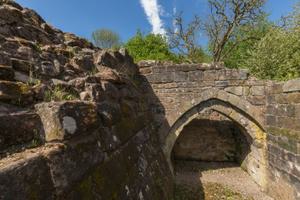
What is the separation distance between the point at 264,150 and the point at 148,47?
14.3m

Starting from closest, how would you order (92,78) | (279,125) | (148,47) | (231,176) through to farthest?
(92,78) < (279,125) < (231,176) < (148,47)

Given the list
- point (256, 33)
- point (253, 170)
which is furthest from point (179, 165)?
point (256, 33)

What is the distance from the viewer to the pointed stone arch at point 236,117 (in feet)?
18.5

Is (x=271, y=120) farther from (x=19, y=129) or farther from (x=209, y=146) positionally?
(x=19, y=129)

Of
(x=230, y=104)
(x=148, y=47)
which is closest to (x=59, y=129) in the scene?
(x=230, y=104)

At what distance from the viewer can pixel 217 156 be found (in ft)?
27.3

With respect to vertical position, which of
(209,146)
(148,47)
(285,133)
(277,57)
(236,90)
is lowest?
(209,146)

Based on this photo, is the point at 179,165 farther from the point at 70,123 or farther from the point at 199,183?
the point at 70,123

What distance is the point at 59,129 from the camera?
5.05 feet

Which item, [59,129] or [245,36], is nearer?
[59,129]

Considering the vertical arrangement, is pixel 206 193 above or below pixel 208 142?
below

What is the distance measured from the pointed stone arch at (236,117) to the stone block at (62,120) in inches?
173

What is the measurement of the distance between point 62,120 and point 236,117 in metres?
5.32

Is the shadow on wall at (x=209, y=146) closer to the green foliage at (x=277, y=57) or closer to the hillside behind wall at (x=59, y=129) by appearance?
the green foliage at (x=277, y=57)
